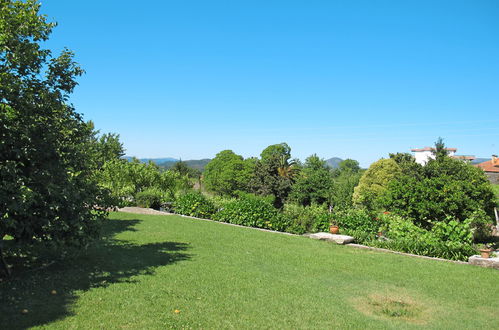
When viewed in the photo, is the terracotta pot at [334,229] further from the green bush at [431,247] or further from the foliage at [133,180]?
the foliage at [133,180]

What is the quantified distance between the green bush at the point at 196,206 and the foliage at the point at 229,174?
34.0 metres

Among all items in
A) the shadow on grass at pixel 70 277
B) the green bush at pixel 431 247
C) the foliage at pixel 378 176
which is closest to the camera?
the shadow on grass at pixel 70 277

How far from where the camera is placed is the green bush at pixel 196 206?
58.5 ft

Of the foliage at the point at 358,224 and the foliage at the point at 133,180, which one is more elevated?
the foliage at the point at 133,180

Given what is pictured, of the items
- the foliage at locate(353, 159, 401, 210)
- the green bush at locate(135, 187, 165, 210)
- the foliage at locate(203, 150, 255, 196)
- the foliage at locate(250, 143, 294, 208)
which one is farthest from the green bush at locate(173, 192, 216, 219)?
the foliage at locate(203, 150, 255, 196)

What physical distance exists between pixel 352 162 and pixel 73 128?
11635cm

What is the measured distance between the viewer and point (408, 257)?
10.0m

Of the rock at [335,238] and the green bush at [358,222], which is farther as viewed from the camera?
the green bush at [358,222]

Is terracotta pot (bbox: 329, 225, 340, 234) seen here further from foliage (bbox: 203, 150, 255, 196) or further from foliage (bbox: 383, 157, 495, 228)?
foliage (bbox: 203, 150, 255, 196)

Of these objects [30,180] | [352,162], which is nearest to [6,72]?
[30,180]

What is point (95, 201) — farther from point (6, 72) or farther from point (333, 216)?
point (333, 216)

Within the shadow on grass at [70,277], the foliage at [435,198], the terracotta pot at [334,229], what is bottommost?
A: the shadow on grass at [70,277]

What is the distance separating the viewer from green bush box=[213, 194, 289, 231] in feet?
49.0

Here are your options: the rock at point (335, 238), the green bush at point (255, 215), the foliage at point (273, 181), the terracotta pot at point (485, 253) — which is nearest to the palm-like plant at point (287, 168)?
the foliage at point (273, 181)
